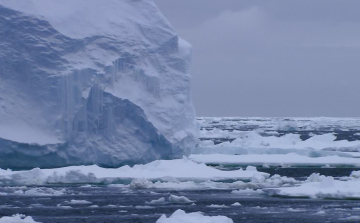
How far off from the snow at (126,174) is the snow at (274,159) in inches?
202

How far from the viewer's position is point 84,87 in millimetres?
24375

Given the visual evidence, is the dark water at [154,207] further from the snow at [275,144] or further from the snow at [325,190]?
the snow at [275,144]

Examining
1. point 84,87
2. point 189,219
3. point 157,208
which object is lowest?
point 189,219

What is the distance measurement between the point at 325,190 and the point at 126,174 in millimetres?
6556

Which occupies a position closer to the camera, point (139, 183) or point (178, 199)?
point (178, 199)

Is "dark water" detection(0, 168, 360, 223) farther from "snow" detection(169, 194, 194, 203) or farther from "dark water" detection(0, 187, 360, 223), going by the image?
"snow" detection(169, 194, 194, 203)

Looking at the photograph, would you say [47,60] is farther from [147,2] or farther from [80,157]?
[147,2]

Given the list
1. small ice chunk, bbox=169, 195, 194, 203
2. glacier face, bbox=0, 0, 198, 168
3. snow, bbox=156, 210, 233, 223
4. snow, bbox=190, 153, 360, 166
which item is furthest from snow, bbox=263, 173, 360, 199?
snow, bbox=190, 153, 360, 166

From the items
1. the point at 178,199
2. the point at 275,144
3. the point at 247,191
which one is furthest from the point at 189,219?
the point at 275,144

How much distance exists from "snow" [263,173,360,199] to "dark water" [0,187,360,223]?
404mm

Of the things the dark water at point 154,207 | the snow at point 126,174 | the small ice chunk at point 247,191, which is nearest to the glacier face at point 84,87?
the snow at point 126,174

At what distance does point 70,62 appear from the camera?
2423 cm

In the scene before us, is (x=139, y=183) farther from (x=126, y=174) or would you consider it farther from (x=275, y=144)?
(x=275, y=144)

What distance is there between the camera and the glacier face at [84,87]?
77.9ft
